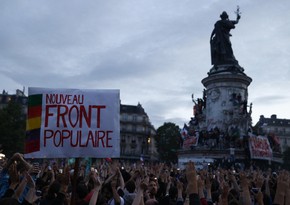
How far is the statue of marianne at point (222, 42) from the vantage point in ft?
167

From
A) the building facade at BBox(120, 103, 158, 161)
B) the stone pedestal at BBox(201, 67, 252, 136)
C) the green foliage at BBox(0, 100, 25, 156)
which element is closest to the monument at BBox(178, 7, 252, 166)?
the stone pedestal at BBox(201, 67, 252, 136)

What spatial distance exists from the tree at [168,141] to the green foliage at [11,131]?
1742 inches

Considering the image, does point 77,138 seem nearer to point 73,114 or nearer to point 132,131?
point 73,114

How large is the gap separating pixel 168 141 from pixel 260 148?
5190 cm

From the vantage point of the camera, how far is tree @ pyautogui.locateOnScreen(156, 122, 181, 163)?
91.9 metres

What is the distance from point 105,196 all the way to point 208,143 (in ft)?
133

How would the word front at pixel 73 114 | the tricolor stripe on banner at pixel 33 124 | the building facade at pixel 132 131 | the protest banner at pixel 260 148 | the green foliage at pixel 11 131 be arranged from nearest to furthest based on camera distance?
the tricolor stripe on banner at pixel 33 124 < the word front at pixel 73 114 < the protest banner at pixel 260 148 < the green foliage at pixel 11 131 < the building facade at pixel 132 131

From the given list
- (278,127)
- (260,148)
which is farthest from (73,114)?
(278,127)

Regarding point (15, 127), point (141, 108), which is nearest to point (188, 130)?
point (15, 127)

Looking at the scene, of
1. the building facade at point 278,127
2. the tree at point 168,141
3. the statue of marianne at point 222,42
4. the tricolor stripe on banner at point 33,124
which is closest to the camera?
the tricolor stripe on banner at point 33,124

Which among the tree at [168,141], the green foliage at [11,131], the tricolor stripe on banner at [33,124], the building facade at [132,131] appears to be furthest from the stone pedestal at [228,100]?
the building facade at [132,131]

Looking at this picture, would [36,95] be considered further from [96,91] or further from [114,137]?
[114,137]

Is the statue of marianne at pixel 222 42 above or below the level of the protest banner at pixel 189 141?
above

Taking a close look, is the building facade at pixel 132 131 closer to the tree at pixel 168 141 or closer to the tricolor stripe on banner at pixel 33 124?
the tree at pixel 168 141
